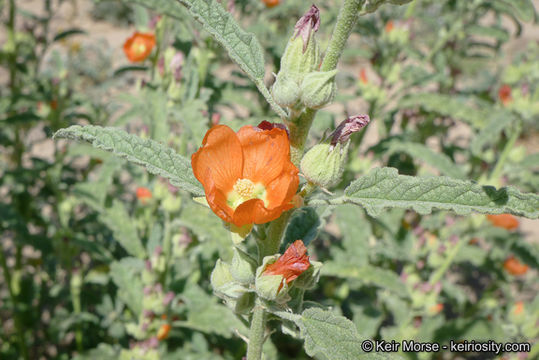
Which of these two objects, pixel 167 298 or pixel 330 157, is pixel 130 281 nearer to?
pixel 167 298

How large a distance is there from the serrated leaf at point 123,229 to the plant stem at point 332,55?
1.61 metres

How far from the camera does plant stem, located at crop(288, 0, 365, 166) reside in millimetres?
1021

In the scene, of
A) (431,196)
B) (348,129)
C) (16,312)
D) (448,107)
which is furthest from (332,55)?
(16,312)

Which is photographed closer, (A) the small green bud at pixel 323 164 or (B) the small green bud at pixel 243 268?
(A) the small green bud at pixel 323 164

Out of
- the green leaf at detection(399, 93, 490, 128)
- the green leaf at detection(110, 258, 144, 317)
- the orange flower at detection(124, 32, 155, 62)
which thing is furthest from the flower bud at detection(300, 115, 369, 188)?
the green leaf at detection(399, 93, 490, 128)

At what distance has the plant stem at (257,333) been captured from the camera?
1.26 metres

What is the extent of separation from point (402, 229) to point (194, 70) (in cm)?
195

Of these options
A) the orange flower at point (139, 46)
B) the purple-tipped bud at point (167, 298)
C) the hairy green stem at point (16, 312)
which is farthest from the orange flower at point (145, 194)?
the hairy green stem at point (16, 312)

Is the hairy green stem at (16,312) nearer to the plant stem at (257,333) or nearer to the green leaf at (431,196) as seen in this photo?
the plant stem at (257,333)

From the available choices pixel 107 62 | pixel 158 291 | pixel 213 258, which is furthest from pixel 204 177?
pixel 107 62

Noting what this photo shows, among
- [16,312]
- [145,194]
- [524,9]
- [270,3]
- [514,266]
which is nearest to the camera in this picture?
[524,9]

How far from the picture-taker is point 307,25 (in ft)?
3.48

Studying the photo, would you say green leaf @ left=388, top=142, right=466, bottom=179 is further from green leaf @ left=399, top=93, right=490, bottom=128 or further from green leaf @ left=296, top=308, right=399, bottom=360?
green leaf @ left=296, top=308, right=399, bottom=360

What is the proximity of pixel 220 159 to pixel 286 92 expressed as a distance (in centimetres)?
27
